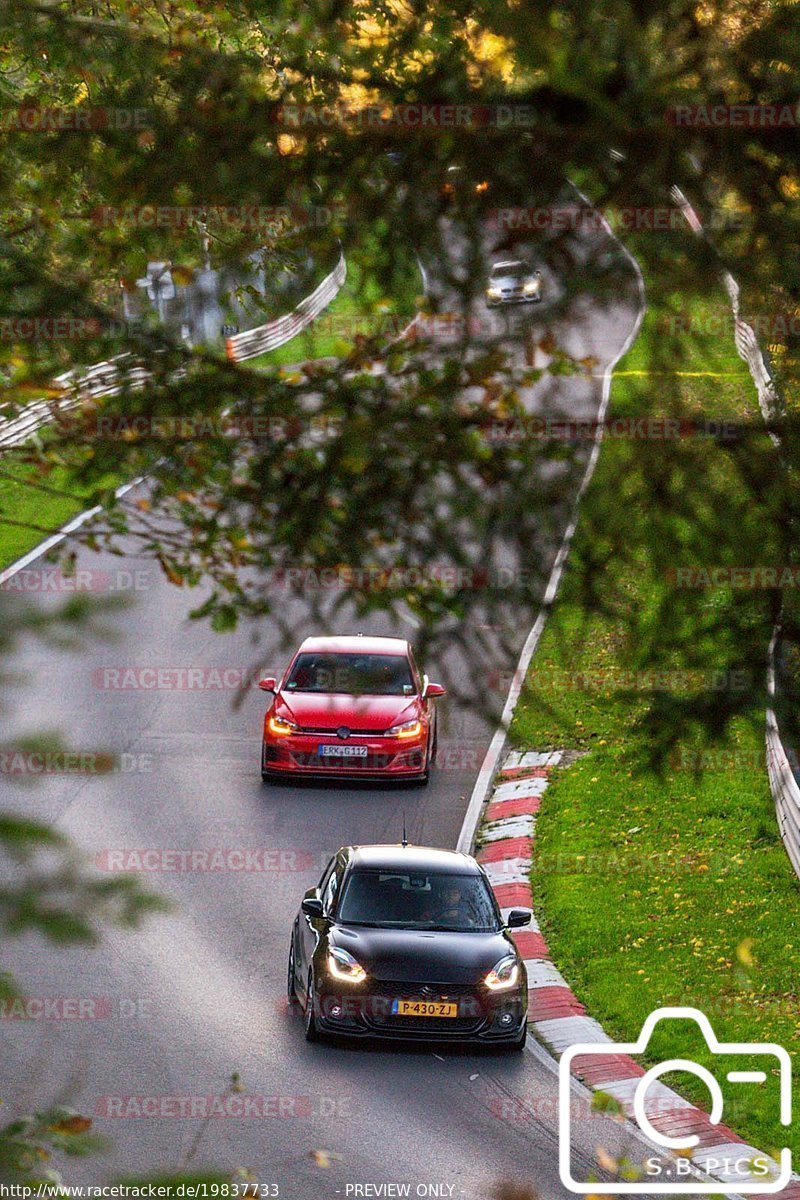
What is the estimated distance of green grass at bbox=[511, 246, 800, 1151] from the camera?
7105 millimetres

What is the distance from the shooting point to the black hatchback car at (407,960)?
13.6 metres

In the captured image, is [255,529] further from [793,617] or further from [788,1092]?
[788,1092]

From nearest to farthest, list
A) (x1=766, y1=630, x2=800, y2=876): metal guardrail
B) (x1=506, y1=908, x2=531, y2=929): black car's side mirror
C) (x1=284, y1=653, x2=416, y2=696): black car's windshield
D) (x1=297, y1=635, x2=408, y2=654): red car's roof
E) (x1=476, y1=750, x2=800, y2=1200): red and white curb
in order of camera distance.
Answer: (x1=476, y1=750, x2=800, y2=1200): red and white curb
(x1=506, y1=908, x2=531, y2=929): black car's side mirror
(x1=766, y1=630, x2=800, y2=876): metal guardrail
(x1=284, y1=653, x2=416, y2=696): black car's windshield
(x1=297, y1=635, x2=408, y2=654): red car's roof

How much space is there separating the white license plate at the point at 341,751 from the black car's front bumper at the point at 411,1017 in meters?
7.74

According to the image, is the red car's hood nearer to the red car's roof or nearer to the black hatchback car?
the red car's roof

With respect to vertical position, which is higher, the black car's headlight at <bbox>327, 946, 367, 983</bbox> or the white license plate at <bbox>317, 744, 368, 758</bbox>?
the black car's headlight at <bbox>327, 946, 367, 983</bbox>

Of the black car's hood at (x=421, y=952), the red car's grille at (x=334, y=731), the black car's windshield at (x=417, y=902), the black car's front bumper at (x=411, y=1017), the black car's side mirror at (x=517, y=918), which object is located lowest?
the red car's grille at (x=334, y=731)

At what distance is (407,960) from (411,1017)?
1.47 ft

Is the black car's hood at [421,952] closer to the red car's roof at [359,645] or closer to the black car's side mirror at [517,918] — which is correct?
the black car's side mirror at [517,918]

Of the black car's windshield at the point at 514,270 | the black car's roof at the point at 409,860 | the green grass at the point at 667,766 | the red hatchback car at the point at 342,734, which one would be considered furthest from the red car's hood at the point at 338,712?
the black car's windshield at the point at 514,270

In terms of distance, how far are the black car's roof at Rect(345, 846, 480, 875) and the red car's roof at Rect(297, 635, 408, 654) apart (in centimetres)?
710

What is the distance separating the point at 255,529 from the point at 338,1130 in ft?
20.5

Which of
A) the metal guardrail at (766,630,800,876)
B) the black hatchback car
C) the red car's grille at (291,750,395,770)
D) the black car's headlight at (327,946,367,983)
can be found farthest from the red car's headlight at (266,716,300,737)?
the black car's headlight at (327,946,367,983)

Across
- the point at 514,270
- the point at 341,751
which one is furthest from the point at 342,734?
the point at 514,270
